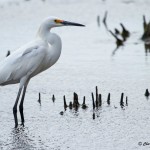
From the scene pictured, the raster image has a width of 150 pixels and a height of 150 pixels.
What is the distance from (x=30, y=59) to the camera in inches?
357

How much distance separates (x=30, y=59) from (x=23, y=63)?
0.38 ft

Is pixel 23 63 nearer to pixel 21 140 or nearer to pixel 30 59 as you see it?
pixel 30 59

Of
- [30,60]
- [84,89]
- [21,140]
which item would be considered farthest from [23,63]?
[84,89]

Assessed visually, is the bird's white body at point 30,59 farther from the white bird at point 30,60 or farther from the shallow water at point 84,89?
the shallow water at point 84,89

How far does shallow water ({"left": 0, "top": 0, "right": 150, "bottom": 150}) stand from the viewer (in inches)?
315

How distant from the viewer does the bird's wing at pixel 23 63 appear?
9039mm

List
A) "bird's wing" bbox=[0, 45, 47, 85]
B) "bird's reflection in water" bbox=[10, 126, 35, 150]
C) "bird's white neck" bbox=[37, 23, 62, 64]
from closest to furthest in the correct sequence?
"bird's reflection in water" bbox=[10, 126, 35, 150] < "bird's wing" bbox=[0, 45, 47, 85] < "bird's white neck" bbox=[37, 23, 62, 64]

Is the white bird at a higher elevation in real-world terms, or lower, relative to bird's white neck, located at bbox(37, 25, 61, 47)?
lower

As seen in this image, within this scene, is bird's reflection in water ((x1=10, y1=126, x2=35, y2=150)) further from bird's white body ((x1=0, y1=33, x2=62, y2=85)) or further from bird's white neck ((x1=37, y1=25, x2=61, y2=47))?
bird's white neck ((x1=37, y1=25, x2=61, y2=47))

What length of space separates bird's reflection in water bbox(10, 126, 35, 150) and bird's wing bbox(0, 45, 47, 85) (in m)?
0.85

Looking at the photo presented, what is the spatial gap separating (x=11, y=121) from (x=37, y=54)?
→ 1.00m

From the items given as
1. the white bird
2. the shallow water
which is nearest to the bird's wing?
the white bird

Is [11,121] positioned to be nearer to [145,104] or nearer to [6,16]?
[145,104]

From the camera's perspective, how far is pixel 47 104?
9.88 meters
